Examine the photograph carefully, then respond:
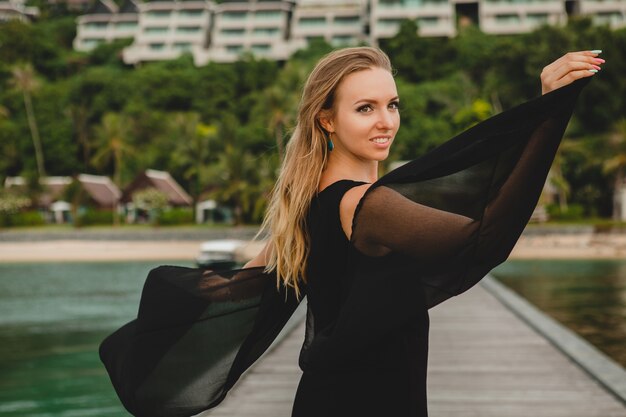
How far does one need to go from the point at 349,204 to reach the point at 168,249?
135ft

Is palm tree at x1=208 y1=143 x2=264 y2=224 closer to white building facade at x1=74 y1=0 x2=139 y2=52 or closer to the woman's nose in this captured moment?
the woman's nose

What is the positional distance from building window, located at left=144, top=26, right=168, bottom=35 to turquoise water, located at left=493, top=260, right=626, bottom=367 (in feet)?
246

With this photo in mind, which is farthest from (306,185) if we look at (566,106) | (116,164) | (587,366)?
(116,164)

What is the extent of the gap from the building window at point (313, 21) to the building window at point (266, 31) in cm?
364

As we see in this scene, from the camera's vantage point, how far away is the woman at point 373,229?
1781 mm

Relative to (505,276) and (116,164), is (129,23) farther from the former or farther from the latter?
(505,276)

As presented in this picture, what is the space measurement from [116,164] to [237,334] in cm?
6574

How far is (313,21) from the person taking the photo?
95500 millimetres

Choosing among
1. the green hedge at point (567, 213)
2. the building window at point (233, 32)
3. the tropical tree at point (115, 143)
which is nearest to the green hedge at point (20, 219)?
the tropical tree at point (115, 143)

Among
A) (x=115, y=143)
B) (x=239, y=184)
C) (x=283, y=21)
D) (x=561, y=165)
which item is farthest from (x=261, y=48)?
(x=561, y=165)

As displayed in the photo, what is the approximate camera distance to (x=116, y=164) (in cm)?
6619

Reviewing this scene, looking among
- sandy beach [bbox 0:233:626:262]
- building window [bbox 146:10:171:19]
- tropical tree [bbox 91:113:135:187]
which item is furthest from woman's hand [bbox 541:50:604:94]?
building window [bbox 146:10:171:19]

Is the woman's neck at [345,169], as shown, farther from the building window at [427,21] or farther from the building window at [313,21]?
the building window at [313,21]

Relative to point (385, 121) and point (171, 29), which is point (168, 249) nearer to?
point (385, 121)
